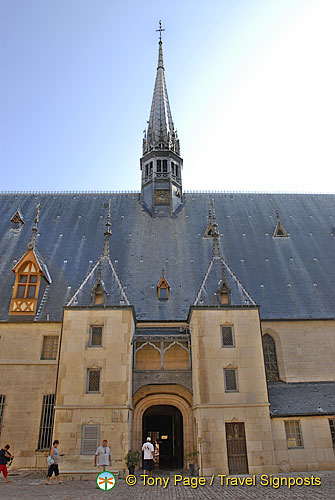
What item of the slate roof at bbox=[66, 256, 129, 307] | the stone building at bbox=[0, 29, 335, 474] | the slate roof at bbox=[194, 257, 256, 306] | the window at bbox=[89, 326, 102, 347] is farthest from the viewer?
the slate roof at bbox=[194, 257, 256, 306]

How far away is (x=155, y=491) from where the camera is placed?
12.4m

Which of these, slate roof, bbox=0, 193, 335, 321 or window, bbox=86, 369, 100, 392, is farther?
slate roof, bbox=0, 193, 335, 321

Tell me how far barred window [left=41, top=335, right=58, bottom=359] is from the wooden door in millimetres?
9078

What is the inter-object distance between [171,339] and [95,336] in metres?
3.65

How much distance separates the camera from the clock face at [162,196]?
28.4m

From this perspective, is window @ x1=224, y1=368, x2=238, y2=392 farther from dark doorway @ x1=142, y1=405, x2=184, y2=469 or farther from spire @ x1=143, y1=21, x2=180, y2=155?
spire @ x1=143, y1=21, x2=180, y2=155

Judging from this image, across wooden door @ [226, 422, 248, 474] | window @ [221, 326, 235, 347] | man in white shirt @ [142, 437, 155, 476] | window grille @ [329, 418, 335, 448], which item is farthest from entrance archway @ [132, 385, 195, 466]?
window grille @ [329, 418, 335, 448]

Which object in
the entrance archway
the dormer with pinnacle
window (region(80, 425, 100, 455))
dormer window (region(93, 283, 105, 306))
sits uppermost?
the dormer with pinnacle

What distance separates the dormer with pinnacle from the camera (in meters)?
28.4

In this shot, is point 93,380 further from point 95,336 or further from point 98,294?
point 98,294

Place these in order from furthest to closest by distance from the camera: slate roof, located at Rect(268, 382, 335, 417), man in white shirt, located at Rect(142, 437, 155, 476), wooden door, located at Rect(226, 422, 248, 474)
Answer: slate roof, located at Rect(268, 382, 335, 417) < wooden door, located at Rect(226, 422, 248, 474) < man in white shirt, located at Rect(142, 437, 155, 476)

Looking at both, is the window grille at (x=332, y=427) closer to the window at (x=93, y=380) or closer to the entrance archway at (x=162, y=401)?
the entrance archway at (x=162, y=401)

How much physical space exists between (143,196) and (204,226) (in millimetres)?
5786

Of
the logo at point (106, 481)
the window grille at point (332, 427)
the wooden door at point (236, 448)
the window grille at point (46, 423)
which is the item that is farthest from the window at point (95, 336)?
the window grille at point (332, 427)
